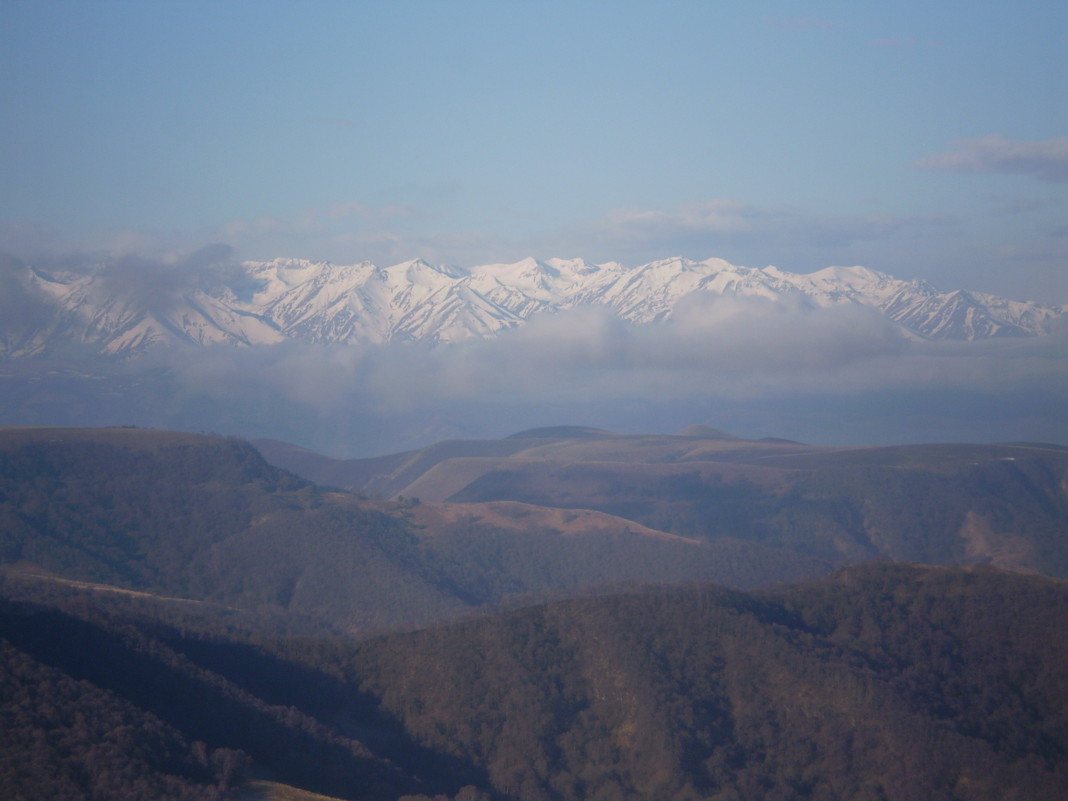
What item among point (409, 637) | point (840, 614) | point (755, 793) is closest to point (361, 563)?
point (409, 637)

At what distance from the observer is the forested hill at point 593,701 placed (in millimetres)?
72562

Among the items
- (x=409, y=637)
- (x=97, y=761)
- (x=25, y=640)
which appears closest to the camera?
(x=97, y=761)

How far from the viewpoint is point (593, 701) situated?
9619 centimetres

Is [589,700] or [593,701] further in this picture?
[589,700]

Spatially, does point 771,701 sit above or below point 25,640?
below

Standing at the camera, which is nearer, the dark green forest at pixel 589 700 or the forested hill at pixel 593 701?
the dark green forest at pixel 589 700

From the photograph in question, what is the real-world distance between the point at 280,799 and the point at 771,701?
45.6 meters

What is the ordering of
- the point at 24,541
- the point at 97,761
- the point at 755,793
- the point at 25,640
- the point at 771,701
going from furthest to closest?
the point at 24,541
the point at 771,701
the point at 755,793
the point at 25,640
the point at 97,761

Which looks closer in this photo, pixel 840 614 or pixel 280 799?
pixel 280 799

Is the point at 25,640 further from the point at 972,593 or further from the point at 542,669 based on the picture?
the point at 972,593

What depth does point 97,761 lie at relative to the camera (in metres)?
64.2

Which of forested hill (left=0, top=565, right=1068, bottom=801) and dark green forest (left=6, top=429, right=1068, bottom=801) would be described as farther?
forested hill (left=0, top=565, right=1068, bottom=801)

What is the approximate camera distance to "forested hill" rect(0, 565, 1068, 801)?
72562mm

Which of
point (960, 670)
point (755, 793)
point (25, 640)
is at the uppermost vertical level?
point (25, 640)
